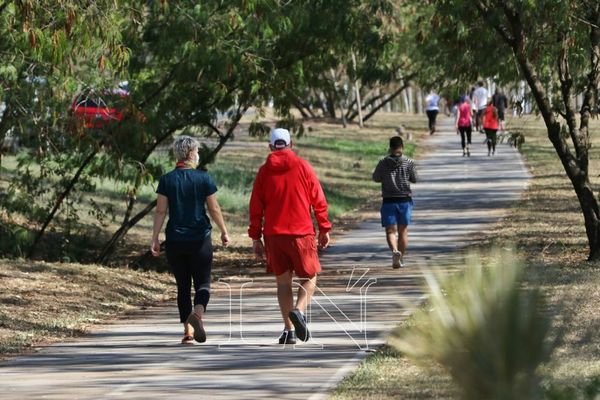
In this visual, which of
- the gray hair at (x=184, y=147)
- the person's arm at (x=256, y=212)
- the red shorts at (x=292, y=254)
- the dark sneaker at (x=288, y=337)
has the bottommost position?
the dark sneaker at (x=288, y=337)

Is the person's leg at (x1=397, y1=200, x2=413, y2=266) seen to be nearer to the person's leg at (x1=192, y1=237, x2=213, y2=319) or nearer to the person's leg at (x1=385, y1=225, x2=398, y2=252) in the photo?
the person's leg at (x1=385, y1=225, x2=398, y2=252)

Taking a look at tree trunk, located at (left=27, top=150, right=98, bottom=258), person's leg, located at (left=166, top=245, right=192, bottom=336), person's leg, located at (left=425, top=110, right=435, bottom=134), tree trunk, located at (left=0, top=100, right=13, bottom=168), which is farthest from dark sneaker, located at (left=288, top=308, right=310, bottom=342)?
person's leg, located at (left=425, top=110, right=435, bottom=134)

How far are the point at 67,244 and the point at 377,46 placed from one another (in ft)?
18.4

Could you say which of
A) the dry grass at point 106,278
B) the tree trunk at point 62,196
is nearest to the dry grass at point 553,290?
the dry grass at point 106,278

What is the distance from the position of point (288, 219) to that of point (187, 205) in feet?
2.86

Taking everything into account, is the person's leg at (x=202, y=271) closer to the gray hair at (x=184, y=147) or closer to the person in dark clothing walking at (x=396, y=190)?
the gray hair at (x=184, y=147)

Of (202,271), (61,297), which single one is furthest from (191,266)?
(61,297)

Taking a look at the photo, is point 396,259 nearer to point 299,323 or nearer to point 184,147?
point 184,147

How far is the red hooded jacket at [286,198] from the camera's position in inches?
499

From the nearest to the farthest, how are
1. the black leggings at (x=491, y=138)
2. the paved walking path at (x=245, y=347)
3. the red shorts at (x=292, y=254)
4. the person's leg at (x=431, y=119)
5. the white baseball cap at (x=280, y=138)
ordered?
the paved walking path at (x=245, y=347)
the red shorts at (x=292, y=254)
the white baseball cap at (x=280, y=138)
the black leggings at (x=491, y=138)
the person's leg at (x=431, y=119)

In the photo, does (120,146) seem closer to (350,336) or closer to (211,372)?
(350,336)

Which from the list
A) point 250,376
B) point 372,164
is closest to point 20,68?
point 250,376

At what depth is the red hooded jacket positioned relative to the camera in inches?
499

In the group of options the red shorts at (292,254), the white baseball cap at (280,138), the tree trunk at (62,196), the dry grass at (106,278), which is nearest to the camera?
the red shorts at (292,254)
